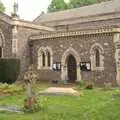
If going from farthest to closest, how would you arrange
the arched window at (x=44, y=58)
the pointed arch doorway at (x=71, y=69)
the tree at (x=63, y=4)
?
the tree at (x=63, y=4) < the arched window at (x=44, y=58) < the pointed arch doorway at (x=71, y=69)

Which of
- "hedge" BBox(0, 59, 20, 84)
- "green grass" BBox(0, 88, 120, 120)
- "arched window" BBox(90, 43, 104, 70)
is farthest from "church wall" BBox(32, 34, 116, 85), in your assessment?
"green grass" BBox(0, 88, 120, 120)

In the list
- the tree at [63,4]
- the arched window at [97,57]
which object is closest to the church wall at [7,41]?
the arched window at [97,57]

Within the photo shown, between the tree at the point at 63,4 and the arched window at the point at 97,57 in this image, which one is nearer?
the arched window at the point at 97,57

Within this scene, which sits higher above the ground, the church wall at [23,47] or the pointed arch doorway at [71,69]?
the church wall at [23,47]

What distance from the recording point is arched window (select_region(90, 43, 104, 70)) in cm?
2875

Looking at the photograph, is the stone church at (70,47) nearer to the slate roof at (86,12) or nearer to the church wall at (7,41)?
the church wall at (7,41)

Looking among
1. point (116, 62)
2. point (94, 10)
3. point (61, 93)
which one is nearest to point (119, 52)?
point (116, 62)

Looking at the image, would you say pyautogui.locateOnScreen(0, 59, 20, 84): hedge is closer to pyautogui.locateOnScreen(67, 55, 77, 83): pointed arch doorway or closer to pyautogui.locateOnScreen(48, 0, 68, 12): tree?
pyautogui.locateOnScreen(67, 55, 77, 83): pointed arch doorway

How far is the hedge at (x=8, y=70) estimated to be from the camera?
27.9 meters

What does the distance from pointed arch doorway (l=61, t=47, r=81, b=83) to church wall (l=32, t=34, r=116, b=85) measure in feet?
1.38

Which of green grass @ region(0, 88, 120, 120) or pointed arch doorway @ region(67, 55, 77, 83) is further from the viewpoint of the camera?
pointed arch doorway @ region(67, 55, 77, 83)

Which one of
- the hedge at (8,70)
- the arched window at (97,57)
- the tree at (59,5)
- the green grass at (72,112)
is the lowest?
the green grass at (72,112)

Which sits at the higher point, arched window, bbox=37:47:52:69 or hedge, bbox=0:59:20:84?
arched window, bbox=37:47:52:69

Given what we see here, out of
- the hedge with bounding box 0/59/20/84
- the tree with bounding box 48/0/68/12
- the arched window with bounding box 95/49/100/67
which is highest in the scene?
the tree with bounding box 48/0/68/12
